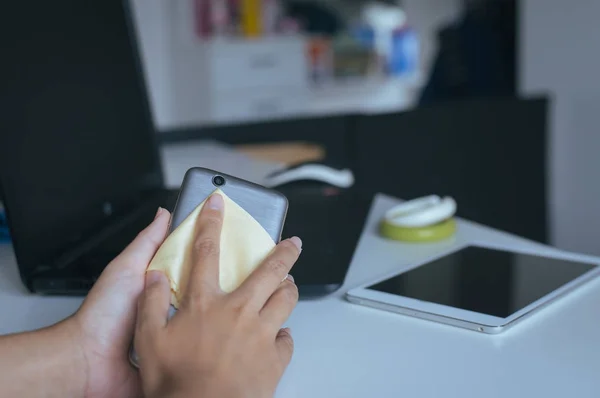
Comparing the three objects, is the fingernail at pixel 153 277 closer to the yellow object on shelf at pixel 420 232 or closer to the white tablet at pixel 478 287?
the white tablet at pixel 478 287

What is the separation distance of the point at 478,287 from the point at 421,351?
130 millimetres

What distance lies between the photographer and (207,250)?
427 millimetres

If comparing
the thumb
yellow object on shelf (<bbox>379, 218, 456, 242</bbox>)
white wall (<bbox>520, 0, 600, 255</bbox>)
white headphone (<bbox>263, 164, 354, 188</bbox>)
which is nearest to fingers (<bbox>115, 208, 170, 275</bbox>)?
the thumb

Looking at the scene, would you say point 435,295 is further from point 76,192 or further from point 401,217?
point 76,192

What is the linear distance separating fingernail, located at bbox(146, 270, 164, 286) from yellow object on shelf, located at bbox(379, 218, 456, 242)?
1.19 ft

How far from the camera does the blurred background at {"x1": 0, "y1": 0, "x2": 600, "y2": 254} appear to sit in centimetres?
159

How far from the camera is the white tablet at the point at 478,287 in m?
0.52

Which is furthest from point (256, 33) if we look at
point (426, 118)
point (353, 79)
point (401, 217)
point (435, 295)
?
point (435, 295)

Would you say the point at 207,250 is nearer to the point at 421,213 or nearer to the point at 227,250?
the point at 227,250

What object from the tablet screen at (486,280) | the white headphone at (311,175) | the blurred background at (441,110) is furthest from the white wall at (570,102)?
the tablet screen at (486,280)

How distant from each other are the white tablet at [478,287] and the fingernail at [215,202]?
6.3 inches

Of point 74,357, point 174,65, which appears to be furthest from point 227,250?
point 174,65

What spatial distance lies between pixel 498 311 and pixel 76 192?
1.37 ft

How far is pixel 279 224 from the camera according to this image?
1.58 ft
